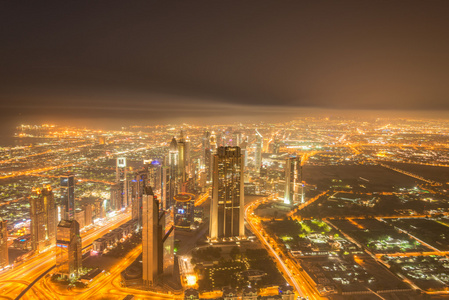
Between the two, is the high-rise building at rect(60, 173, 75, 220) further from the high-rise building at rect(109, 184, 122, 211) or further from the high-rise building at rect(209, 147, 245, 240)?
the high-rise building at rect(209, 147, 245, 240)

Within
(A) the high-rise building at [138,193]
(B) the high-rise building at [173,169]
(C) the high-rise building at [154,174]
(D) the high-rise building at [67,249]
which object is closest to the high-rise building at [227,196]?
(A) the high-rise building at [138,193]

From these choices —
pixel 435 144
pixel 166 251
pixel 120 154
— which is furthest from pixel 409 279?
pixel 435 144

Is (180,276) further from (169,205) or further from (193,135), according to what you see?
(193,135)

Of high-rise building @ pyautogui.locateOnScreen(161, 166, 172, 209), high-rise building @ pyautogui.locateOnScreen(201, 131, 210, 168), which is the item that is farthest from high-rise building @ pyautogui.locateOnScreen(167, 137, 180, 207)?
high-rise building @ pyautogui.locateOnScreen(201, 131, 210, 168)

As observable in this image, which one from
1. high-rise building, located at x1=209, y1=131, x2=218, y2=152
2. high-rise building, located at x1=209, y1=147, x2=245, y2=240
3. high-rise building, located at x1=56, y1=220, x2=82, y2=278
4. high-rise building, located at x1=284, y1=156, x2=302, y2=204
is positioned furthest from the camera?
high-rise building, located at x1=209, y1=131, x2=218, y2=152

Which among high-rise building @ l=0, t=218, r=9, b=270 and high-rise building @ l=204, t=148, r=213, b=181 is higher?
high-rise building @ l=204, t=148, r=213, b=181
